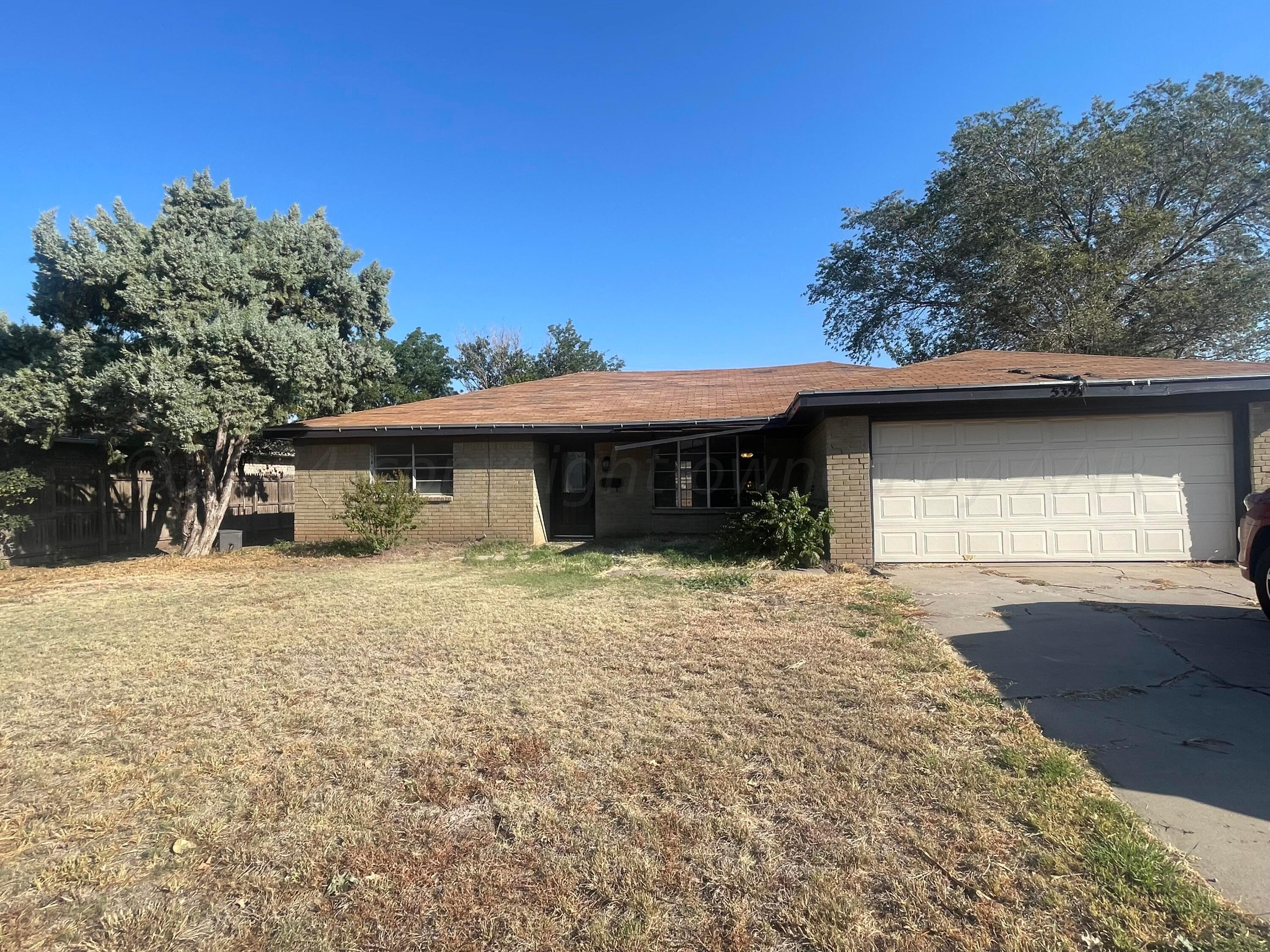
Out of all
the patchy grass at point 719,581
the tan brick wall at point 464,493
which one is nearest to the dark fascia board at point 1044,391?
the patchy grass at point 719,581

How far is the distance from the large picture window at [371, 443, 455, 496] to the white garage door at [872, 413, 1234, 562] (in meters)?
8.58

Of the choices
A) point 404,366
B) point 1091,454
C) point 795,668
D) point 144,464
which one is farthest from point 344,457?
point 404,366

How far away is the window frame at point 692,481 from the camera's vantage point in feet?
42.9

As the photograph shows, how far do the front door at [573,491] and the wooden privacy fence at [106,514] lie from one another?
558cm

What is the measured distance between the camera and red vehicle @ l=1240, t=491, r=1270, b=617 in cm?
502

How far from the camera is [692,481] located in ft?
43.6

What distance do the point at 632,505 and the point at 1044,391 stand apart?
7801mm

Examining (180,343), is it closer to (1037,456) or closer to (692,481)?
(692,481)

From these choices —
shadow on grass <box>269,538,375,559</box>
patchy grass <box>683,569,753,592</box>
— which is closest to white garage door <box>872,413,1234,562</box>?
patchy grass <box>683,569,753,592</box>

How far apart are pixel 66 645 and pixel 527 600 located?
169 inches

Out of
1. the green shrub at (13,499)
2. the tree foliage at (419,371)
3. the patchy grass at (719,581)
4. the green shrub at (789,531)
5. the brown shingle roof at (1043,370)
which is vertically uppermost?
the tree foliage at (419,371)

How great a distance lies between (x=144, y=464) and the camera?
45.7ft

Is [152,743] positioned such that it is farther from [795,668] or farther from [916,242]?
[916,242]

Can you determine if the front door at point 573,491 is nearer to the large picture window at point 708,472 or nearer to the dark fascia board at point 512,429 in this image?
the dark fascia board at point 512,429
